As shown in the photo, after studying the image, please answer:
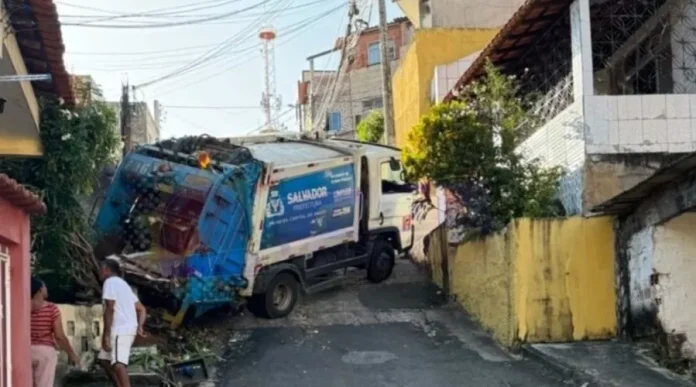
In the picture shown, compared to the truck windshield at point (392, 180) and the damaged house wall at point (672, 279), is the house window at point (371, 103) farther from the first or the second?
the damaged house wall at point (672, 279)

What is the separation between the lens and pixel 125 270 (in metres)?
10.8

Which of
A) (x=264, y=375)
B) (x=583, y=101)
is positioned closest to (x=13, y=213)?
(x=264, y=375)

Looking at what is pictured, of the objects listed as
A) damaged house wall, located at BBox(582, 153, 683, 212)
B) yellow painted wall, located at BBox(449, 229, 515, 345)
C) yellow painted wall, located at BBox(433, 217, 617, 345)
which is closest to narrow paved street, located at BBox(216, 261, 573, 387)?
yellow painted wall, located at BBox(449, 229, 515, 345)

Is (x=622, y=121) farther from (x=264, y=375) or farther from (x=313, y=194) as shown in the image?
(x=264, y=375)

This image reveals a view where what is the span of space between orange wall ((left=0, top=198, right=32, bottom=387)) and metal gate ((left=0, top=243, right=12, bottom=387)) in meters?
0.08

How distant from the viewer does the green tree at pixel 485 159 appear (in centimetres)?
1168

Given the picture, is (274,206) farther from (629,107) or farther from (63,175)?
(629,107)

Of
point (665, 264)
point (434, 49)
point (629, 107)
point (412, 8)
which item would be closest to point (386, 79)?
point (434, 49)

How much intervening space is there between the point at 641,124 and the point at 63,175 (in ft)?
23.9

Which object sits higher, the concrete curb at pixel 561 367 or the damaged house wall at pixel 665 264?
the damaged house wall at pixel 665 264

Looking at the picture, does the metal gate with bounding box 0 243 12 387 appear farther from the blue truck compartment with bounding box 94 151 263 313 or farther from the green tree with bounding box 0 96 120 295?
the blue truck compartment with bounding box 94 151 263 313

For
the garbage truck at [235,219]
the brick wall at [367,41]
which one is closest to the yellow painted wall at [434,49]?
the garbage truck at [235,219]

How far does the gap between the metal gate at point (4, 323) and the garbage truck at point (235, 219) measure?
16.1 feet

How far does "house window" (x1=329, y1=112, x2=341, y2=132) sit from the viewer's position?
136ft
